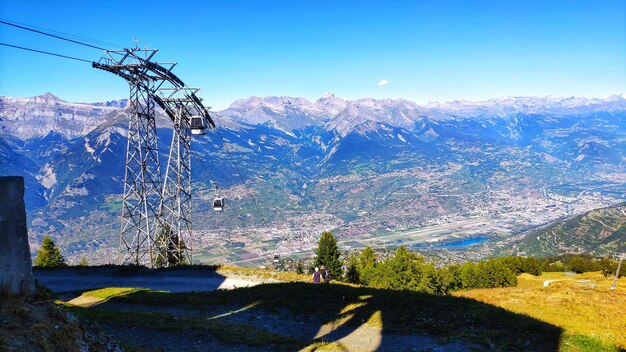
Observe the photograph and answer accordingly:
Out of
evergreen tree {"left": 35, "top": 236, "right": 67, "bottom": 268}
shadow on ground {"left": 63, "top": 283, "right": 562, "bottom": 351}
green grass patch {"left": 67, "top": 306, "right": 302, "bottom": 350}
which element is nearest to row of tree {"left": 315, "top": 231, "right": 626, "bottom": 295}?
evergreen tree {"left": 35, "top": 236, "right": 67, "bottom": 268}

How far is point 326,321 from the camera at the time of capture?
18.5m

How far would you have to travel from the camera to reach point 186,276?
3188cm

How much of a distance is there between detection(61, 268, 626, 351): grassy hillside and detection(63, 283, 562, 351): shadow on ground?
0.14ft

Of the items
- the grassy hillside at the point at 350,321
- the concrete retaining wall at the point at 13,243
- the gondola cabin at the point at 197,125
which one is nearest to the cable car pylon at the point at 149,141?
the gondola cabin at the point at 197,125

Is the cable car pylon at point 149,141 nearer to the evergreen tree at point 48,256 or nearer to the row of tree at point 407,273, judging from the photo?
the evergreen tree at point 48,256

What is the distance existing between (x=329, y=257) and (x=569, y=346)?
5312 centimetres

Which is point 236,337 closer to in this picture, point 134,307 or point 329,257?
point 134,307

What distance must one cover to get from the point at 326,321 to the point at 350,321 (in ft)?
3.90

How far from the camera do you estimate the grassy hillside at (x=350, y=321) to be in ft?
48.6

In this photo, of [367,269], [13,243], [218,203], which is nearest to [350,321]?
[13,243]

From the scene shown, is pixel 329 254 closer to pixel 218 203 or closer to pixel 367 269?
pixel 367 269

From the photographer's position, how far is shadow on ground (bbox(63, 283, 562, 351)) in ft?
48.7

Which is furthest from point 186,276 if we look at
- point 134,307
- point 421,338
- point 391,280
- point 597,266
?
point 597,266

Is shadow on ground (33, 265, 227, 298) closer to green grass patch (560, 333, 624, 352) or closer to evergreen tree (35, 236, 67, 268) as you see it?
evergreen tree (35, 236, 67, 268)
